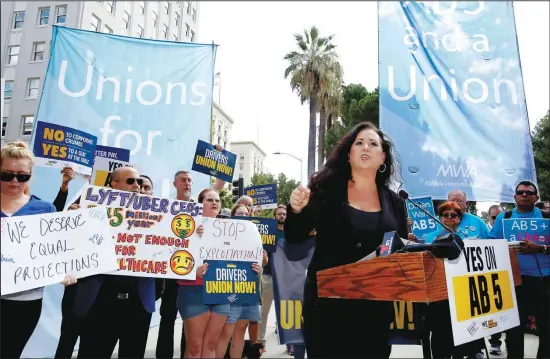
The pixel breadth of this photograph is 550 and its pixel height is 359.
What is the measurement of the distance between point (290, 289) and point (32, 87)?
31559mm

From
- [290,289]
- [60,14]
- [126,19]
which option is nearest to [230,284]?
[290,289]

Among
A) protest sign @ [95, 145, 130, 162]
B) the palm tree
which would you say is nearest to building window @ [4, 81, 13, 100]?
the palm tree

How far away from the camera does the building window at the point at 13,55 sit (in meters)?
30.3

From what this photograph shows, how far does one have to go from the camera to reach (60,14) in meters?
29.6

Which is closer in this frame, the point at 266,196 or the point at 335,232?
the point at 335,232

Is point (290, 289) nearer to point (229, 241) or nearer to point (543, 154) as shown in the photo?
point (229, 241)

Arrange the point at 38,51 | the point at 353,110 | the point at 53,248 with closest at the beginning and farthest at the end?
the point at 53,248 < the point at 353,110 < the point at 38,51

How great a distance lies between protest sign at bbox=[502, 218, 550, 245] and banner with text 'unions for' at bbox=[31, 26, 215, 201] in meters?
4.47

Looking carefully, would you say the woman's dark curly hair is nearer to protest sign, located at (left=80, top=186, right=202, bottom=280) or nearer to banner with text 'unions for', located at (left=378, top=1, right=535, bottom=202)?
protest sign, located at (left=80, top=186, right=202, bottom=280)

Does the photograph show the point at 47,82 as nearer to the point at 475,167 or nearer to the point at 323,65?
the point at 475,167

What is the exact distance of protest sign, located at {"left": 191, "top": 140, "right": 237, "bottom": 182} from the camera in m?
6.20

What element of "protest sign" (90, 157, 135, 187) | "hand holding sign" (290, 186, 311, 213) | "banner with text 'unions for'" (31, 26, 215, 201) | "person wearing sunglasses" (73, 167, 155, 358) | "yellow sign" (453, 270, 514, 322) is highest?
"banner with text 'unions for'" (31, 26, 215, 201)

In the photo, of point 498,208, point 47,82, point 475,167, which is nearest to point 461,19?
point 475,167

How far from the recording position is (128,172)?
370 centimetres
